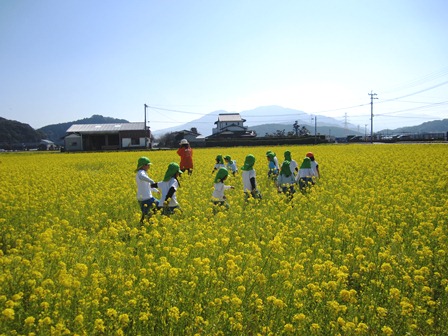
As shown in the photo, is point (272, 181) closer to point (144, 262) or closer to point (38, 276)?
point (144, 262)

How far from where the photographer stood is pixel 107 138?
54.2 metres

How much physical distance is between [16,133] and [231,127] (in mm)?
62266

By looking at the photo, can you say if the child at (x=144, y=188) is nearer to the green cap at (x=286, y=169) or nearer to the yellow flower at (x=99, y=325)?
the green cap at (x=286, y=169)

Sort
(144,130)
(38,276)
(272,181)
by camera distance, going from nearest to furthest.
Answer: (38,276) → (272,181) → (144,130)

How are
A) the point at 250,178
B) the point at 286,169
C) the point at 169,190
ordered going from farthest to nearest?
the point at 286,169 < the point at 250,178 < the point at 169,190

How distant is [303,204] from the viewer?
8320mm

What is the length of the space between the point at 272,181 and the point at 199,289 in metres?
8.55

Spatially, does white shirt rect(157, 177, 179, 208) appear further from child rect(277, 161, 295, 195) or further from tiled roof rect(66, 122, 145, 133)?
tiled roof rect(66, 122, 145, 133)

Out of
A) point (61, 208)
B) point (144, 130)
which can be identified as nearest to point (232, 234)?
point (61, 208)

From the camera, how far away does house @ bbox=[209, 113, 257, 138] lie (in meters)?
67.4

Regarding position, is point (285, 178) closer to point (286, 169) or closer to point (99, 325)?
point (286, 169)

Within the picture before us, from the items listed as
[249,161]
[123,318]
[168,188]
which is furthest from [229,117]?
[123,318]

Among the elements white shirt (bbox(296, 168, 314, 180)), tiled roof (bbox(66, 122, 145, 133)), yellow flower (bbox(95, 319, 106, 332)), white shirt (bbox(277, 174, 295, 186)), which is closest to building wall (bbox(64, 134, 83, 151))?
tiled roof (bbox(66, 122, 145, 133))

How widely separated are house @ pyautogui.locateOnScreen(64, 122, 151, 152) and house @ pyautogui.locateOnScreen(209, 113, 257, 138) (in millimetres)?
16521
